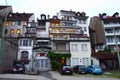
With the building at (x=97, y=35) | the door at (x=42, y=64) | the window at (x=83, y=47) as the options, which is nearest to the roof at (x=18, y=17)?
the door at (x=42, y=64)

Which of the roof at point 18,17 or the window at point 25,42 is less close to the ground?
the roof at point 18,17

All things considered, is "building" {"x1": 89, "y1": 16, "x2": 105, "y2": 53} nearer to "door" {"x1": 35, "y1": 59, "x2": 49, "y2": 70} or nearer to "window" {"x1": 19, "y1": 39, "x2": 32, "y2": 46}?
"door" {"x1": 35, "y1": 59, "x2": 49, "y2": 70}

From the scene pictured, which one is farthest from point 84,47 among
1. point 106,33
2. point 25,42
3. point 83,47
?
point 106,33

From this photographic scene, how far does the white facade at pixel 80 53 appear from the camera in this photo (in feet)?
148

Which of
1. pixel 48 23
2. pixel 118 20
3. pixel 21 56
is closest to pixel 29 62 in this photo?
pixel 21 56

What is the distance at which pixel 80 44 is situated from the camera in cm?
4644

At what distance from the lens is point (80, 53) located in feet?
150

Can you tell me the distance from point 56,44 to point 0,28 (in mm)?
21421

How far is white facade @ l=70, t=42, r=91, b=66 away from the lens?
45.2 meters

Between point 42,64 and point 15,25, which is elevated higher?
point 15,25

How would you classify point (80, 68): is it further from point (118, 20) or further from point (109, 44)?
point (118, 20)

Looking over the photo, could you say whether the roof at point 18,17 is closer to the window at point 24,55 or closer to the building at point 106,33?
the window at point 24,55

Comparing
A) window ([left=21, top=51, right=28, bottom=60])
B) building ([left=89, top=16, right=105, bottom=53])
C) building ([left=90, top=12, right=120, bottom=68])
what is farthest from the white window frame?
building ([left=89, top=16, right=105, bottom=53])

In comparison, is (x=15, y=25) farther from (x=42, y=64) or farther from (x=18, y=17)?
(x=42, y=64)
